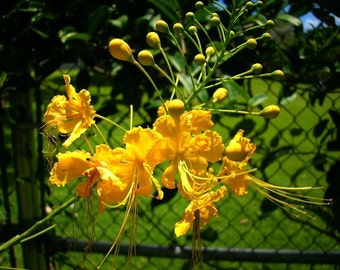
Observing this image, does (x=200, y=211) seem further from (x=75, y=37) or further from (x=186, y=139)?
(x=75, y=37)

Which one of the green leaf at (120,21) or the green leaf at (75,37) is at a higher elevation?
the green leaf at (120,21)

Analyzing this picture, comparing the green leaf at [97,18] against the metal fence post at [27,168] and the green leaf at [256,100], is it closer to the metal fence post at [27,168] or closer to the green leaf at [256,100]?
the metal fence post at [27,168]

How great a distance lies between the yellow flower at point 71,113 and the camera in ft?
3.01

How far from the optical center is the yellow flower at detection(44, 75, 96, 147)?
917mm

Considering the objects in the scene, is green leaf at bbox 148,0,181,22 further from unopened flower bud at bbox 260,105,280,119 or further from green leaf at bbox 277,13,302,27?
unopened flower bud at bbox 260,105,280,119

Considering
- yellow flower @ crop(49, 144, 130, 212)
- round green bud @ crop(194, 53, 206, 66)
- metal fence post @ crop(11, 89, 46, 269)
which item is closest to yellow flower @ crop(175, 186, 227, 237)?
yellow flower @ crop(49, 144, 130, 212)

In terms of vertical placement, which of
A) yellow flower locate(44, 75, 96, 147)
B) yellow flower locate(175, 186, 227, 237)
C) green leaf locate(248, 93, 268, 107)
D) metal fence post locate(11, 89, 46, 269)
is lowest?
metal fence post locate(11, 89, 46, 269)

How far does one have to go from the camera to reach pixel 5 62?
5.36 ft

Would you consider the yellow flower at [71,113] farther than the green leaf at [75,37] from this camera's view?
No

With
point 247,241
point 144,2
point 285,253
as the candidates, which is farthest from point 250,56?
point 247,241

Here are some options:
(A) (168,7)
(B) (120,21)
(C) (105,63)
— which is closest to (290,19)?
(A) (168,7)

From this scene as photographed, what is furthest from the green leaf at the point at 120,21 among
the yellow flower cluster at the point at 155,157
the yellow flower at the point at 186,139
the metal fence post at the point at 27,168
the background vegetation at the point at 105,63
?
the yellow flower at the point at 186,139

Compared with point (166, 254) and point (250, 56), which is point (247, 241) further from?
point (250, 56)

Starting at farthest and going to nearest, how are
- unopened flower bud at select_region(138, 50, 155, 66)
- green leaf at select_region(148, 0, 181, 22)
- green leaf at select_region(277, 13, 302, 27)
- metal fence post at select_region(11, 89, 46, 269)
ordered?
metal fence post at select_region(11, 89, 46, 269), green leaf at select_region(277, 13, 302, 27), green leaf at select_region(148, 0, 181, 22), unopened flower bud at select_region(138, 50, 155, 66)
